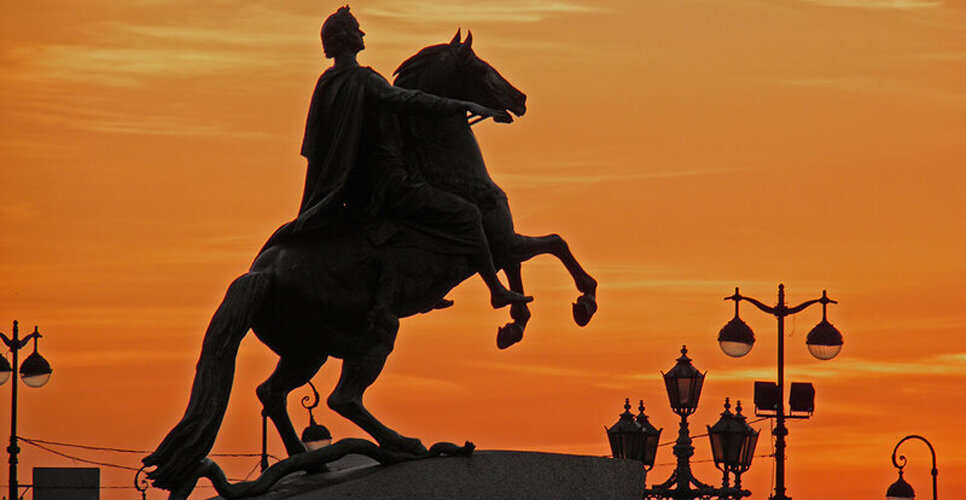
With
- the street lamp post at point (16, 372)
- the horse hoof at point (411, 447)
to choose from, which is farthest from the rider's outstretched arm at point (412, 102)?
the street lamp post at point (16, 372)

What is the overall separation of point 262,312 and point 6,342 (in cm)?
2203

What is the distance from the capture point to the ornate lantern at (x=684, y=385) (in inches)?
1257

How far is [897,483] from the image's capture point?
49.1m

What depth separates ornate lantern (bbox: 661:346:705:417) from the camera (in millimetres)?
31922

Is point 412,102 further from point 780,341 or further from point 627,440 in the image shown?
point 780,341

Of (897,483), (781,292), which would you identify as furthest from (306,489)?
(897,483)

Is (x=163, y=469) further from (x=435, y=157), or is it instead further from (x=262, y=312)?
(x=435, y=157)

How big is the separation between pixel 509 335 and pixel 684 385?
1163 centimetres

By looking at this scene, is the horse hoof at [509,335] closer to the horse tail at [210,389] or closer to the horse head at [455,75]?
the horse head at [455,75]

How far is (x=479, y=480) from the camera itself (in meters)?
19.5

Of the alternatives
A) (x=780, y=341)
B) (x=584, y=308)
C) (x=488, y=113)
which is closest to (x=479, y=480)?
(x=584, y=308)

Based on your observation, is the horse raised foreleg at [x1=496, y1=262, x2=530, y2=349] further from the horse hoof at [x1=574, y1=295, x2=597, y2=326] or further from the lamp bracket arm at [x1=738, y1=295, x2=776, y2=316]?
the lamp bracket arm at [x1=738, y1=295, x2=776, y2=316]

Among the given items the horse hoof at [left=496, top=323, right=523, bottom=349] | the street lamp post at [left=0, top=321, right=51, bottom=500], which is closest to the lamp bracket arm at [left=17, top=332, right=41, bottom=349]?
the street lamp post at [left=0, top=321, right=51, bottom=500]

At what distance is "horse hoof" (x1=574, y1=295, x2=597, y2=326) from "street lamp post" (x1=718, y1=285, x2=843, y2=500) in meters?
13.9
